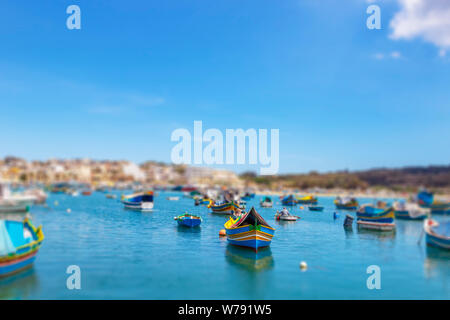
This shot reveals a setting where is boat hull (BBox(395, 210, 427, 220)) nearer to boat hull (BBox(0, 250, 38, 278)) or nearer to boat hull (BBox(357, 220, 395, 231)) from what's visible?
boat hull (BBox(357, 220, 395, 231))

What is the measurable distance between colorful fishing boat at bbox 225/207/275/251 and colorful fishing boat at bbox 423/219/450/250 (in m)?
7.02

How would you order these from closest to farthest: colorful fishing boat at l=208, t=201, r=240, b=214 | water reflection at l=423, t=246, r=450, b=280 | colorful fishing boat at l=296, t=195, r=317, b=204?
1. water reflection at l=423, t=246, r=450, b=280
2. colorful fishing boat at l=208, t=201, r=240, b=214
3. colorful fishing boat at l=296, t=195, r=317, b=204

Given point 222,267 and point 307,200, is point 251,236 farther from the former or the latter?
point 307,200

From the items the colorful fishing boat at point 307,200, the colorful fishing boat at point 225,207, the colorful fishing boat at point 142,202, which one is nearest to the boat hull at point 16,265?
the colorful fishing boat at point 225,207

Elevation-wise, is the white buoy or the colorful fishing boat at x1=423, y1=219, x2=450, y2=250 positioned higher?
the colorful fishing boat at x1=423, y1=219, x2=450, y2=250

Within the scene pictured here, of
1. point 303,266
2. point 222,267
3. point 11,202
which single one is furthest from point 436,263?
point 11,202

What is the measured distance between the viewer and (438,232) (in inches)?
561

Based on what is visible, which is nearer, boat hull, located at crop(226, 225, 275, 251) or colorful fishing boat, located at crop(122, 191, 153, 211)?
boat hull, located at crop(226, 225, 275, 251)

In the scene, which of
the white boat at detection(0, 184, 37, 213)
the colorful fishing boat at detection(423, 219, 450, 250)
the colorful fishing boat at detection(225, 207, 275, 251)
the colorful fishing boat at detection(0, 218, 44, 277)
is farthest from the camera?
the colorful fishing boat at detection(225, 207, 275, 251)

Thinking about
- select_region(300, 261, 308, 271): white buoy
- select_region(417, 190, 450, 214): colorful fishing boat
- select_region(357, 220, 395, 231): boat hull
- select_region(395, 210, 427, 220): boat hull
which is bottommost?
select_region(357, 220, 395, 231): boat hull

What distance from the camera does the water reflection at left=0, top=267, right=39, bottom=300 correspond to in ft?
31.2

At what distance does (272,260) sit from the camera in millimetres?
13805

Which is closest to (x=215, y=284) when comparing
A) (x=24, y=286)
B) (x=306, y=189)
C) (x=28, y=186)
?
(x=24, y=286)

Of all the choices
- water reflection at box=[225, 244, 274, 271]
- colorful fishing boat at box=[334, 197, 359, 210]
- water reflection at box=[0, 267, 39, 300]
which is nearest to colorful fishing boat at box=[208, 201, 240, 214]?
water reflection at box=[225, 244, 274, 271]
